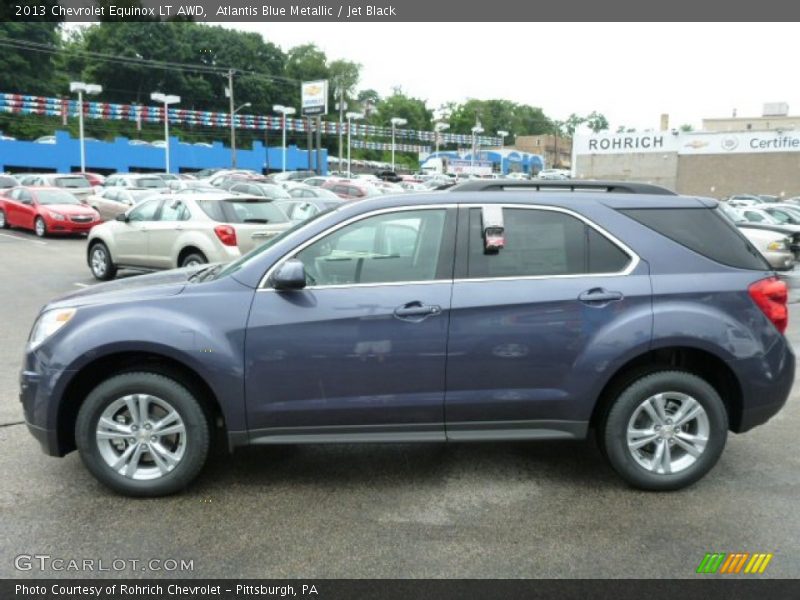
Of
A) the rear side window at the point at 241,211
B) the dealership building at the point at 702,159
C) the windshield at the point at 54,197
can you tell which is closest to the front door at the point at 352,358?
the rear side window at the point at 241,211

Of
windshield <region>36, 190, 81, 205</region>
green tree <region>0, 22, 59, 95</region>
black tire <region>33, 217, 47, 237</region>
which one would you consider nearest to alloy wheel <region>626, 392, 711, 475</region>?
black tire <region>33, 217, 47, 237</region>

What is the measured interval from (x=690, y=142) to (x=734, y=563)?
5908 centimetres

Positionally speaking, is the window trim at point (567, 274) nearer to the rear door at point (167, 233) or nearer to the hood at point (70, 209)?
the rear door at point (167, 233)

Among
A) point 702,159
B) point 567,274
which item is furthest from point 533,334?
point 702,159

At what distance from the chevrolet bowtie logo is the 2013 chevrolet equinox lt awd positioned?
28.0 inches

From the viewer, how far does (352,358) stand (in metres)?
3.91

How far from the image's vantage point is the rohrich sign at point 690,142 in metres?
53.7

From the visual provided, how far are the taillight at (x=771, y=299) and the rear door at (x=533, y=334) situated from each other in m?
0.65

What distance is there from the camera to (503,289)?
4000mm

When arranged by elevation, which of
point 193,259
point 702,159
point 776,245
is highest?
point 702,159

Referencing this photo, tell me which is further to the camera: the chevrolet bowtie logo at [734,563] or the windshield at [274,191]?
the windshield at [274,191]

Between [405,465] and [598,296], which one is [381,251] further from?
[405,465]

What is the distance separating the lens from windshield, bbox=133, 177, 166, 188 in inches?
1129

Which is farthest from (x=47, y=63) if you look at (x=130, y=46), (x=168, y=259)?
(x=168, y=259)
